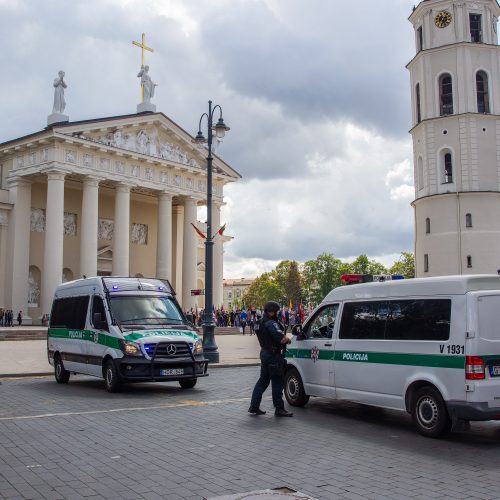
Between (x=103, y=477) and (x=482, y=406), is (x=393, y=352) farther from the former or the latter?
(x=103, y=477)

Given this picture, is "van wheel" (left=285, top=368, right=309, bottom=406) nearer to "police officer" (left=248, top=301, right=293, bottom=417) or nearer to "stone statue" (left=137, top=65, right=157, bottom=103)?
"police officer" (left=248, top=301, right=293, bottom=417)

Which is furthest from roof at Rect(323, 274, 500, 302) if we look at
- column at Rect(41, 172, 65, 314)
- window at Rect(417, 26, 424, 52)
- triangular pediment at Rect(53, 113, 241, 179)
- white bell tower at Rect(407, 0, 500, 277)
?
window at Rect(417, 26, 424, 52)

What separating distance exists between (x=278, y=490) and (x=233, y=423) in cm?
368

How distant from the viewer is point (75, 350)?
1494 centimetres

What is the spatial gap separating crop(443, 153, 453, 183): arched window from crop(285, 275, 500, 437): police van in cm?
3932

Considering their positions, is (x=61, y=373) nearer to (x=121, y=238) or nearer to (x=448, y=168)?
(x=121, y=238)

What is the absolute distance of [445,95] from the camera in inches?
1925

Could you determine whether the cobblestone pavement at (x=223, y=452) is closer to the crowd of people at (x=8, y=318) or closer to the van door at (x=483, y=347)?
the van door at (x=483, y=347)

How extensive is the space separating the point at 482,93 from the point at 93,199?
30208 millimetres

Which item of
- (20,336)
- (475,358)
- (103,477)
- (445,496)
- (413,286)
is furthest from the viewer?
(20,336)

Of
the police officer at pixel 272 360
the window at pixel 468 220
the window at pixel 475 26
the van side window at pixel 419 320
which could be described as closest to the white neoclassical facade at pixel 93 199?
the window at pixel 468 220

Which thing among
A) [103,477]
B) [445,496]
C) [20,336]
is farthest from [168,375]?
[20,336]

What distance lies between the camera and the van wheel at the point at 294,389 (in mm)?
11297

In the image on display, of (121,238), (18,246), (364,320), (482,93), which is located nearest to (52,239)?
(18,246)
